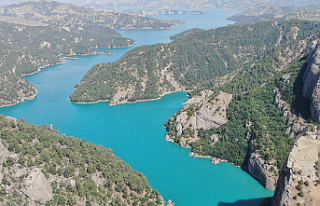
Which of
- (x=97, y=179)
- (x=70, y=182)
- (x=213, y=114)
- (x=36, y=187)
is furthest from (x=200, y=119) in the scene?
(x=36, y=187)

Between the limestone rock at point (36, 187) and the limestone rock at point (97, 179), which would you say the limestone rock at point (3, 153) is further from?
the limestone rock at point (97, 179)

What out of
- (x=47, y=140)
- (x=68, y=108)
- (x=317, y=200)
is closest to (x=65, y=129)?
(x=68, y=108)

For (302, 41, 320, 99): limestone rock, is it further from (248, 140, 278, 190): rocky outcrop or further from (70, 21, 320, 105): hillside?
(70, 21, 320, 105): hillside

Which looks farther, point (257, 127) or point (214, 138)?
point (214, 138)

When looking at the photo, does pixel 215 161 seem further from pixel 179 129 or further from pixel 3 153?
pixel 3 153

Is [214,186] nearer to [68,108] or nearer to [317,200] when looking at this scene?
[317,200]

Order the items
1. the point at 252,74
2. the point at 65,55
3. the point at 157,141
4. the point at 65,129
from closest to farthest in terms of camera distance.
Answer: the point at 157,141, the point at 65,129, the point at 252,74, the point at 65,55
